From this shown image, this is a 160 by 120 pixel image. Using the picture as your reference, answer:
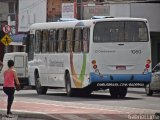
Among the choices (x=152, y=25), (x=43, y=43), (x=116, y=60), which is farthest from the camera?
(x=152, y=25)

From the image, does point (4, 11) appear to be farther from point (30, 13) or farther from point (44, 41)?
point (44, 41)

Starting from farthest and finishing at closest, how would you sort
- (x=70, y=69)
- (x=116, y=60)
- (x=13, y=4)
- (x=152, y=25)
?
(x=13, y=4), (x=152, y=25), (x=70, y=69), (x=116, y=60)

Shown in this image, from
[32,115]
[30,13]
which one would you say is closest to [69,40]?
[32,115]

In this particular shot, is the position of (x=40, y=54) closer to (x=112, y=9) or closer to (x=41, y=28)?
(x=41, y=28)

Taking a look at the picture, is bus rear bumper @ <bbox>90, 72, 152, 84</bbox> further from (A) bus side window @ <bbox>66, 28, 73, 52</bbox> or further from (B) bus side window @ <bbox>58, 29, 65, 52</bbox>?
(B) bus side window @ <bbox>58, 29, 65, 52</bbox>

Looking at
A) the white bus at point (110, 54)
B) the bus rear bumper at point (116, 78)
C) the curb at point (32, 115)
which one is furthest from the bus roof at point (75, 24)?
the curb at point (32, 115)

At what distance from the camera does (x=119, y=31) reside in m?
30.3

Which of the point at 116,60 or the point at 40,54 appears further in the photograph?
the point at 40,54

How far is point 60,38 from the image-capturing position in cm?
3309

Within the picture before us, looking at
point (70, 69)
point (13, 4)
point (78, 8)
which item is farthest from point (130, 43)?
point (13, 4)

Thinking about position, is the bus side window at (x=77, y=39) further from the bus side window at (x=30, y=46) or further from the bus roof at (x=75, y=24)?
the bus side window at (x=30, y=46)

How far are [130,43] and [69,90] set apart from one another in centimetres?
383

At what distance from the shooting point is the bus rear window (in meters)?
30.1

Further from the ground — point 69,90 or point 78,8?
point 78,8
